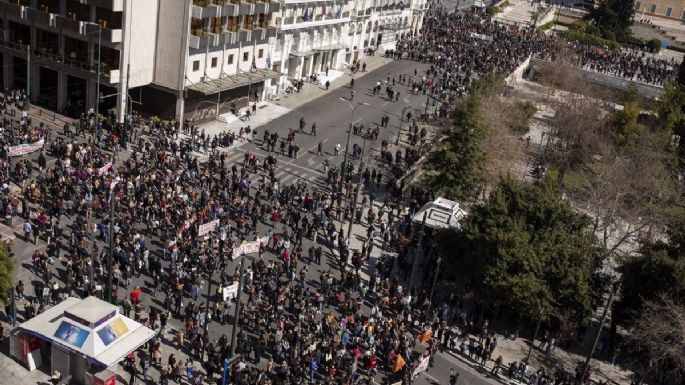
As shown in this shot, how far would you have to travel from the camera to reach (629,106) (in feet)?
192

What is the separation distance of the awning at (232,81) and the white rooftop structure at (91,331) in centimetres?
2881

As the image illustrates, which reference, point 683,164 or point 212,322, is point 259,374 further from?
point 683,164

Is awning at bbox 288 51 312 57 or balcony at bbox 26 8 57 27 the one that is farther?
awning at bbox 288 51 312 57

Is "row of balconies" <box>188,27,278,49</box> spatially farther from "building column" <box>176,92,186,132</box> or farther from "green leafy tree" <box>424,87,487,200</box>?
"green leafy tree" <box>424,87,487,200</box>

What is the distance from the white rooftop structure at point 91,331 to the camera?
25.1 m

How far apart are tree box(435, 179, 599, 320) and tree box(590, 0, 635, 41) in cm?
9696

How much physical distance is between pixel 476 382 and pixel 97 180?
22.8 metres

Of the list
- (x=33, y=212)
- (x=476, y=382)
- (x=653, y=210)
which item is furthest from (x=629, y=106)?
(x=33, y=212)

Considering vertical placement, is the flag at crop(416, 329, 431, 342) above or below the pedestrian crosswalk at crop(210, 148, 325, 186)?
below

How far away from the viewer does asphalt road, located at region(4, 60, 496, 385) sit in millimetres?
31531

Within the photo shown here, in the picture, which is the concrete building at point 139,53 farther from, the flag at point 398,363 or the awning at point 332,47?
the flag at point 398,363

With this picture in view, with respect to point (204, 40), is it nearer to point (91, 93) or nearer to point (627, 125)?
point (91, 93)

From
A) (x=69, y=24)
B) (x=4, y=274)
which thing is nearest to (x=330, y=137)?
(x=69, y=24)

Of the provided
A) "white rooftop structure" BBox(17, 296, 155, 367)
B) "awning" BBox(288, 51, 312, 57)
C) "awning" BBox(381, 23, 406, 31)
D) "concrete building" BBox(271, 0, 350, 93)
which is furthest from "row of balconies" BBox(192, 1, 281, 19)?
"awning" BBox(381, 23, 406, 31)
